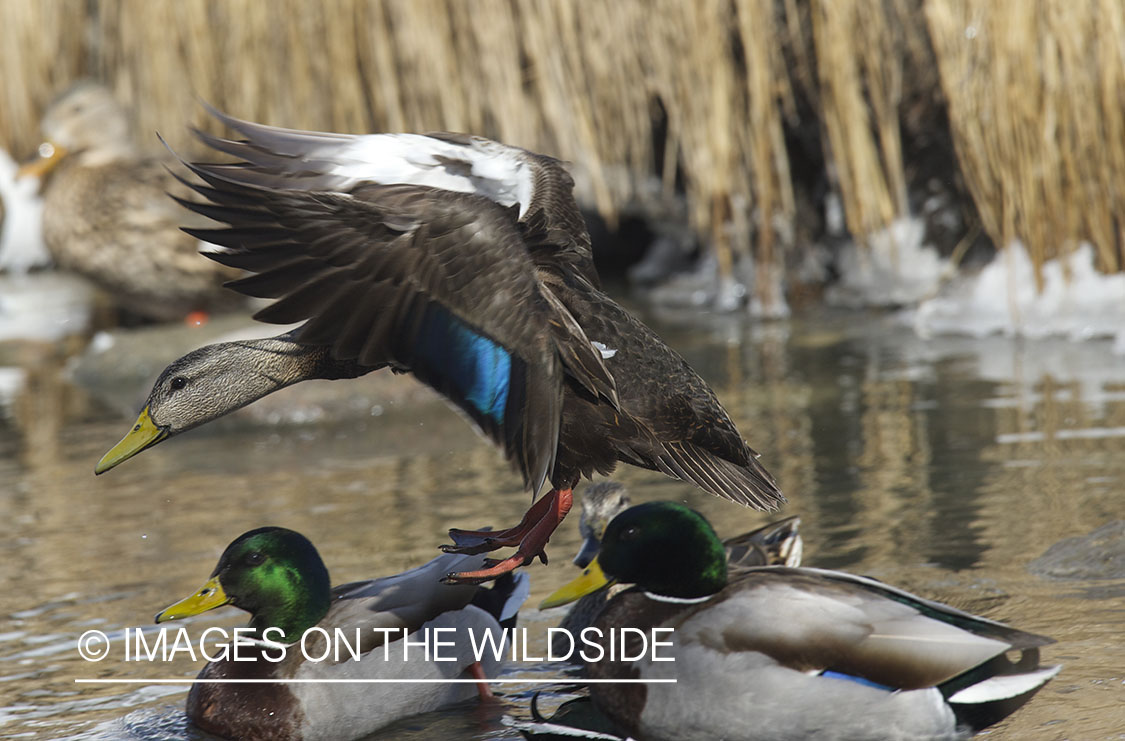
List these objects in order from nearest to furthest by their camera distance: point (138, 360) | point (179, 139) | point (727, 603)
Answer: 1. point (727, 603)
2. point (138, 360)
3. point (179, 139)

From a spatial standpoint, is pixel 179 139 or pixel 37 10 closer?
pixel 179 139

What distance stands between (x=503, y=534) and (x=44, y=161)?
6.35 m

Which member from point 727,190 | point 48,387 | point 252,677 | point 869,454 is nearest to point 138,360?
point 48,387

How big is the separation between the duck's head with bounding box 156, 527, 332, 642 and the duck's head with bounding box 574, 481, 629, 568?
0.96m

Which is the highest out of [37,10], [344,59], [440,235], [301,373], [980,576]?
[37,10]

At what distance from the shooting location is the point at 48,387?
841 centimetres

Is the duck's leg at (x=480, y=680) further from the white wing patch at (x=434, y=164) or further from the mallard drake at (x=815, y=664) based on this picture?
the white wing patch at (x=434, y=164)

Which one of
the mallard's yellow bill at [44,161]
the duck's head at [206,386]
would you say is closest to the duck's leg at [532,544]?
the duck's head at [206,386]

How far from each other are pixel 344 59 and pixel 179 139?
1.54 metres

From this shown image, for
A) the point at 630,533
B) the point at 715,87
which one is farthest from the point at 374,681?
the point at 715,87

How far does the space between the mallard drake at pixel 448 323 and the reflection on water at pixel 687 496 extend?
26.4 inches

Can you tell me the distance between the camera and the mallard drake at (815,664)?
3.05 m

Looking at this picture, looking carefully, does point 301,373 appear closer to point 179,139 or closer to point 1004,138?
point 1004,138

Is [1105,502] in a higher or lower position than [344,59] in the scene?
lower
